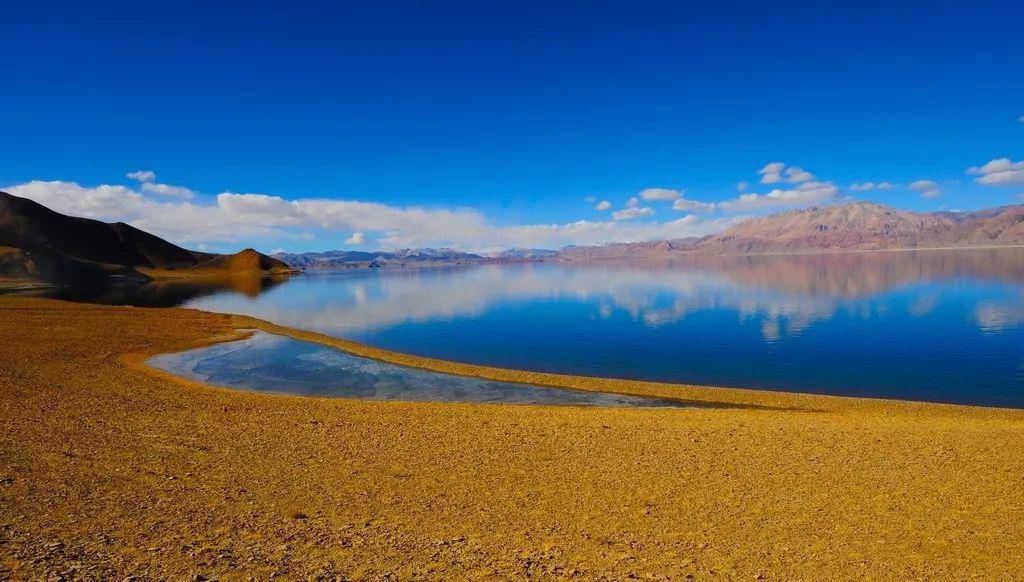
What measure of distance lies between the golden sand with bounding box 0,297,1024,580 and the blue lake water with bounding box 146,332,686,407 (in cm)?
467

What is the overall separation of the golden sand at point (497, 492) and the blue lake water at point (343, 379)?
467 centimetres

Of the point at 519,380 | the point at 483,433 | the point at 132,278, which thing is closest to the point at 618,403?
the point at 519,380

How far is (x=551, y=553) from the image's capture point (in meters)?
8.73

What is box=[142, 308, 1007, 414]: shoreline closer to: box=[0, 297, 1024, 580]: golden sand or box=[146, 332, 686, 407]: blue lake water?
box=[146, 332, 686, 407]: blue lake water

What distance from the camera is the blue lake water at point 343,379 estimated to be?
984 inches

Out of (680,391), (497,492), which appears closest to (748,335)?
(680,391)

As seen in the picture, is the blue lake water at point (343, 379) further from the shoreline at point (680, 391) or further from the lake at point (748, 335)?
the lake at point (748, 335)

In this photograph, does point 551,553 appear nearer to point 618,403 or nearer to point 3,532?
point 3,532

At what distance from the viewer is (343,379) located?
29.2 metres

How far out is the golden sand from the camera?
8.30 meters

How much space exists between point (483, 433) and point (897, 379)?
25543 mm

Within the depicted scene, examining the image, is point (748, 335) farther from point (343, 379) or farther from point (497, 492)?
point (497, 492)

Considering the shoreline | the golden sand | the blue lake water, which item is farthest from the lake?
the golden sand

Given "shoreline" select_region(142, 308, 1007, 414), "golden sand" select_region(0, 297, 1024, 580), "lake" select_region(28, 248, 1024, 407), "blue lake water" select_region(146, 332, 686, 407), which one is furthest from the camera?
"lake" select_region(28, 248, 1024, 407)
